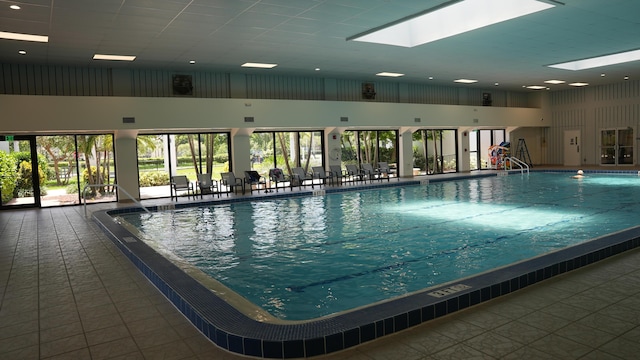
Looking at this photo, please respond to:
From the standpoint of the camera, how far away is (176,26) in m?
8.46

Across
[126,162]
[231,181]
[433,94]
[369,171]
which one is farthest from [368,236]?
[433,94]

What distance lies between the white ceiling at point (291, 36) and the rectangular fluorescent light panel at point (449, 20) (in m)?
0.32

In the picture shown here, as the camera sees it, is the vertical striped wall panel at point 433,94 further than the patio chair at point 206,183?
Yes

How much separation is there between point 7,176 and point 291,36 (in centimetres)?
858

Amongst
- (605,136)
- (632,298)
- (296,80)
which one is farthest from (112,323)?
(605,136)

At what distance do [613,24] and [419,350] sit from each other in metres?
9.48

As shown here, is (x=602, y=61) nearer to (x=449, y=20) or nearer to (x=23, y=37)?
(x=449, y=20)

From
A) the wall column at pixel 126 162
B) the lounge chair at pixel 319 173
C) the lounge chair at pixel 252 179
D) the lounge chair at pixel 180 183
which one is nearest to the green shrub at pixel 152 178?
the wall column at pixel 126 162

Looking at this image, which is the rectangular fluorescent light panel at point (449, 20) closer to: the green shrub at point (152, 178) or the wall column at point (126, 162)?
the wall column at point (126, 162)

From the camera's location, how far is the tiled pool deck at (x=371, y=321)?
10.3 feet

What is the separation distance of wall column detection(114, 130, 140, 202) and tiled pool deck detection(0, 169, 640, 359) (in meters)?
8.35

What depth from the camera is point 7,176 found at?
39.9ft

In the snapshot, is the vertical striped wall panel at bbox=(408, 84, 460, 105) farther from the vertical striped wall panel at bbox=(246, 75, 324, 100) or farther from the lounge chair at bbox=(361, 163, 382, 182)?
the vertical striped wall panel at bbox=(246, 75, 324, 100)

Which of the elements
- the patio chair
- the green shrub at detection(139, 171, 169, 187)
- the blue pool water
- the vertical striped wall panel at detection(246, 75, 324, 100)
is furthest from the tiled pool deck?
the vertical striped wall panel at detection(246, 75, 324, 100)
